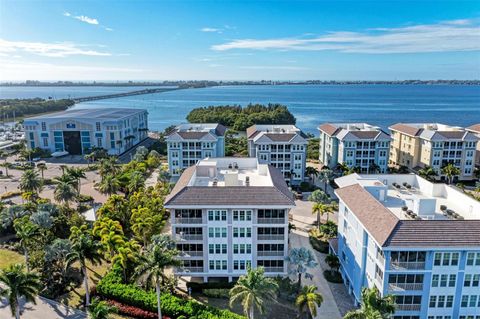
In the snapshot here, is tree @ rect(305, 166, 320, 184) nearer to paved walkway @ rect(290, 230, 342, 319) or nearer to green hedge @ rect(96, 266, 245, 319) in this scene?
paved walkway @ rect(290, 230, 342, 319)

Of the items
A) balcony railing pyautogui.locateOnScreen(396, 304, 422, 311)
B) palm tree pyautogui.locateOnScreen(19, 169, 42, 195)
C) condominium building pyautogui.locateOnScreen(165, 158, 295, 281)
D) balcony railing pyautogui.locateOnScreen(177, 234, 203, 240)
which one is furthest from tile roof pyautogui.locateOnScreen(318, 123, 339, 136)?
palm tree pyautogui.locateOnScreen(19, 169, 42, 195)

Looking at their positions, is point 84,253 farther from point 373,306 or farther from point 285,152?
point 285,152

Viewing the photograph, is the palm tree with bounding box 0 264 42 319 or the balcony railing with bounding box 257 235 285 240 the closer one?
the palm tree with bounding box 0 264 42 319

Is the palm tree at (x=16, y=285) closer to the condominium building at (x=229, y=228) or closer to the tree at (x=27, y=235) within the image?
the tree at (x=27, y=235)

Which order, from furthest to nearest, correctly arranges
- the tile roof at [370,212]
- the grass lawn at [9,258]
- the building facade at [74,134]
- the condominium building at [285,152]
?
the building facade at [74,134]
the condominium building at [285,152]
the grass lawn at [9,258]
the tile roof at [370,212]

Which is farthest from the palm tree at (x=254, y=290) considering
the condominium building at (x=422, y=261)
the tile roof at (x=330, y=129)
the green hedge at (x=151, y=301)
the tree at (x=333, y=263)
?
the tile roof at (x=330, y=129)

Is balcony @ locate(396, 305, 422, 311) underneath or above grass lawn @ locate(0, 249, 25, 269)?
above

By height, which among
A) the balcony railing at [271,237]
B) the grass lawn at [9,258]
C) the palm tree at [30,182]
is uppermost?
the palm tree at [30,182]
